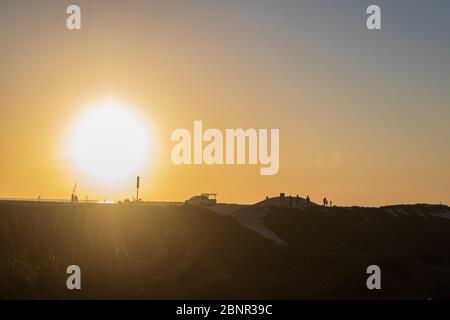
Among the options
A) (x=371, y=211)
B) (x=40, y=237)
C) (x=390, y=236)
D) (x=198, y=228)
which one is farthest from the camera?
(x=371, y=211)

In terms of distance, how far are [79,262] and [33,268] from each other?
2.75 meters

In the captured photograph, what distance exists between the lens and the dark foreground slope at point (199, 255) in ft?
107

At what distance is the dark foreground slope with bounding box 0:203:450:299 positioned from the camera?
3262 cm

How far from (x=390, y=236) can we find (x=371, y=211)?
9654 millimetres

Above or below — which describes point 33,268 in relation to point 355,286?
above

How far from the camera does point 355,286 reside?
125 feet

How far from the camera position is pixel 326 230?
55250 millimetres

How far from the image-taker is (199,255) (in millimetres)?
42219

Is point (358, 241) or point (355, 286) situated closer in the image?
point (355, 286)

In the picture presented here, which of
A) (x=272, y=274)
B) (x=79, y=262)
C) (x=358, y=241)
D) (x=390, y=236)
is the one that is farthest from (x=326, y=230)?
(x=79, y=262)
